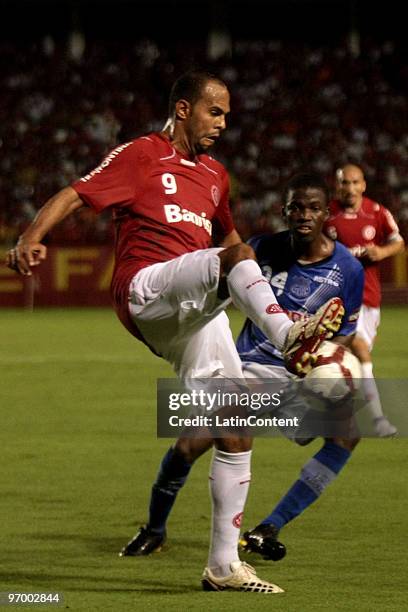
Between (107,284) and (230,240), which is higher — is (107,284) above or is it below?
below

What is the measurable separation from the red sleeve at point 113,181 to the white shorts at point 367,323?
484cm

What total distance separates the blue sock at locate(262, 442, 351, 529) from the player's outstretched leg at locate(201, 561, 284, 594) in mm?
835

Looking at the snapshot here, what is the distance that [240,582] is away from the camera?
5266 mm

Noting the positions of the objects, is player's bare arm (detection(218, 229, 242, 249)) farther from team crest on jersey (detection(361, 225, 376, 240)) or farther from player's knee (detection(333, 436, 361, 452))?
team crest on jersey (detection(361, 225, 376, 240))

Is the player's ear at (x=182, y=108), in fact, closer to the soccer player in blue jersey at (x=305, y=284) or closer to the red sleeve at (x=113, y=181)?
the red sleeve at (x=113, y=181)

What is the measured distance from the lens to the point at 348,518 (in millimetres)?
6875

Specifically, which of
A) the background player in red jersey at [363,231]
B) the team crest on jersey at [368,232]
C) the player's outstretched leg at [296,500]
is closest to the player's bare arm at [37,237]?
the player's outstretched leg at [296,500]

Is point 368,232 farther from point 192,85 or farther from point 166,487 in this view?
point 192,85

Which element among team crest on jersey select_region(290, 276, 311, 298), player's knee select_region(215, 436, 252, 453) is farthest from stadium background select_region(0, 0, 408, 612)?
team crest on jersey select_region(290, 276, 311, 298)

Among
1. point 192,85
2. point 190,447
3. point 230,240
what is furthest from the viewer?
point 230,240

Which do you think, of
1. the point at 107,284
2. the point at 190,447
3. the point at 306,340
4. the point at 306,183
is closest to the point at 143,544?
the point at 190,447

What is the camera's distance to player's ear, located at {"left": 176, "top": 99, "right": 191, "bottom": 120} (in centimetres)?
583

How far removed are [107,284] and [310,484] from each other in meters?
18.3

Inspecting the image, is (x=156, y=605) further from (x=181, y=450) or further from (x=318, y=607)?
(x=181, y=450)
